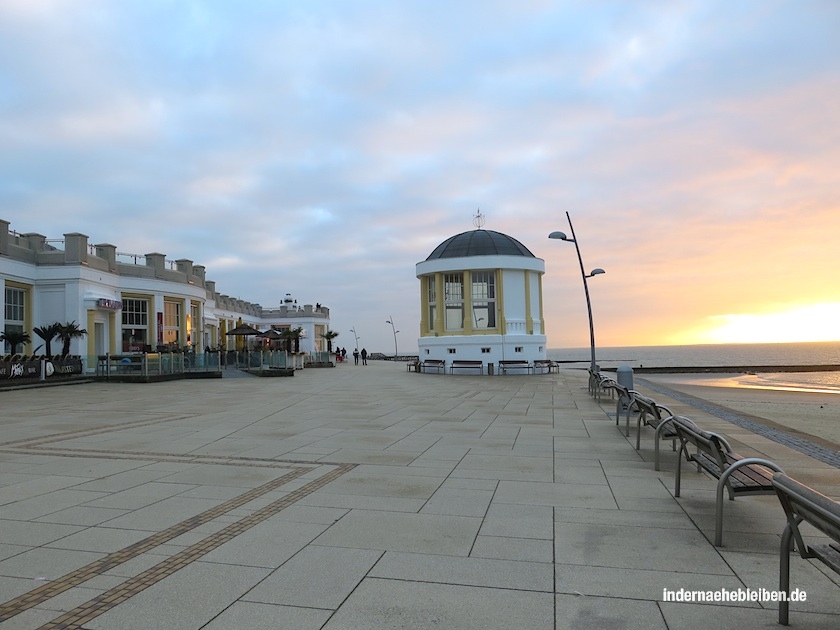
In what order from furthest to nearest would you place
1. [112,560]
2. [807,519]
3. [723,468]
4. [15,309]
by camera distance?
1. [15,309]
2. [723,468]
3. [112,560]
4. [807,519]

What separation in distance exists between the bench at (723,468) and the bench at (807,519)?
1.82 feet

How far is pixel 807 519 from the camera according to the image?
3363mm

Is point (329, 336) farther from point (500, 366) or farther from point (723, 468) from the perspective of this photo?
point (723, 468)

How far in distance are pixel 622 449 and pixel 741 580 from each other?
521 centimetres

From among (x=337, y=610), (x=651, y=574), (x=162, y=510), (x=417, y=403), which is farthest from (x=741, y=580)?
(x=417, y=403)

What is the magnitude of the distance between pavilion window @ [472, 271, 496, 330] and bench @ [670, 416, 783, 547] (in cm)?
3016

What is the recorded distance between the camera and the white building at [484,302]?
36.4 metres

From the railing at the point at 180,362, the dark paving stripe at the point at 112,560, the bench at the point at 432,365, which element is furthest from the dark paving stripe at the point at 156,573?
the bench at the point at 432,365

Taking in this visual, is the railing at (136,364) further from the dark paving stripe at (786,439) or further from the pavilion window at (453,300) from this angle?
the dark paving stripe at (786,439)

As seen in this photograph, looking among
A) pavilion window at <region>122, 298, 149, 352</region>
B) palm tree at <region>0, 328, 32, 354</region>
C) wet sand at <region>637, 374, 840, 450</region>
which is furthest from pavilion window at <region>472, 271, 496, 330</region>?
palm tree at <region>0, 328, 32, 354</region>

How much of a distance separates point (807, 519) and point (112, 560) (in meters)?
4.58

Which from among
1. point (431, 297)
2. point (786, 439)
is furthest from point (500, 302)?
point (786, 439)

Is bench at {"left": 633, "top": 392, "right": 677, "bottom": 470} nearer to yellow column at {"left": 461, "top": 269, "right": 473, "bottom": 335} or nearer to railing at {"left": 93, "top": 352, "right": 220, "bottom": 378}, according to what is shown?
railing at {"left": 93, "top": 352, "right": 220, "bottom": 378}

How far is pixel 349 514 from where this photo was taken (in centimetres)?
569
